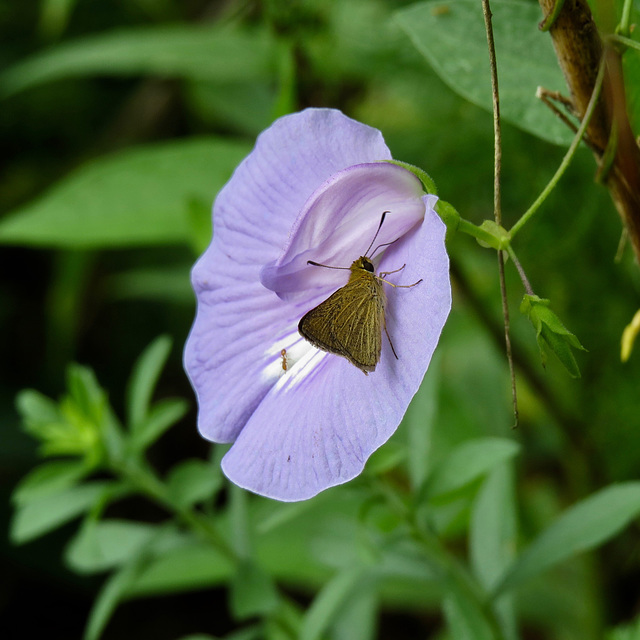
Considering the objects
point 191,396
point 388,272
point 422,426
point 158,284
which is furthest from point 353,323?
point 191,396

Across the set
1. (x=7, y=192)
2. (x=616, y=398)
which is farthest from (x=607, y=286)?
(x=7, y=192)

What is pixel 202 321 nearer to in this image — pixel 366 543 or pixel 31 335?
pixel 366 543

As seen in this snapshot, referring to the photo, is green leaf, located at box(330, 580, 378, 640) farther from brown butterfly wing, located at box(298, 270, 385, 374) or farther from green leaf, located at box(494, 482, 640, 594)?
brown butterfly wing, located at box(298, 270, 385, 374)

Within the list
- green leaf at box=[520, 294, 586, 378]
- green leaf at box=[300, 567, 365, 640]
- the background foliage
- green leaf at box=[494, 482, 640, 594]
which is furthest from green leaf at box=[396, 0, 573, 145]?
green leaf at box=[300, 567, 365, 640]

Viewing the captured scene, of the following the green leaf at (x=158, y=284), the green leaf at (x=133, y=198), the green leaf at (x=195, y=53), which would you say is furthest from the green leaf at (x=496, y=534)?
the green leaf at (x=158, y=284)

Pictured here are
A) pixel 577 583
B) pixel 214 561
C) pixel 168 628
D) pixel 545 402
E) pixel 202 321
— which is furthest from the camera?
pixel 168 628

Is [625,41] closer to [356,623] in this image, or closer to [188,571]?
[356,623]
